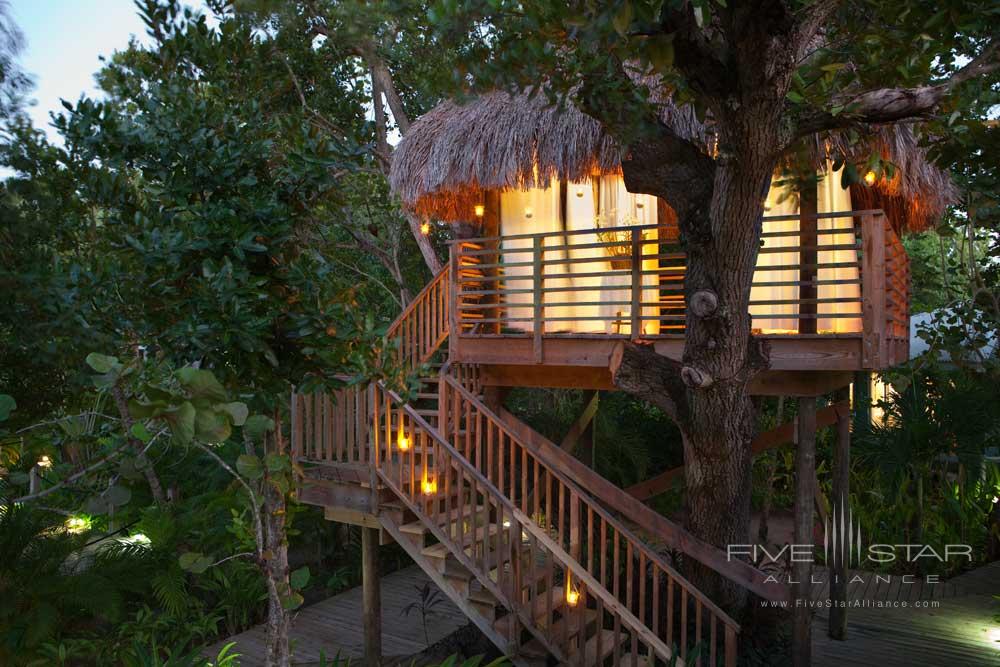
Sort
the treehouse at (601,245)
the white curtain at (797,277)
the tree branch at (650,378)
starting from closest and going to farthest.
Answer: the tree branch at (650,378) < the treehouse at (601,245) < the white curtain at (797,277)

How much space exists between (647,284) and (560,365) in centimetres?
168

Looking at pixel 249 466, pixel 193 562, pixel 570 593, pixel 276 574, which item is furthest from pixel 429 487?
pixel 249 466

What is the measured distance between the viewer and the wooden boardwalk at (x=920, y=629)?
6.04m

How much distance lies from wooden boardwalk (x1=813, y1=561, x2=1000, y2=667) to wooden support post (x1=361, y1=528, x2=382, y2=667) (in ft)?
12.1

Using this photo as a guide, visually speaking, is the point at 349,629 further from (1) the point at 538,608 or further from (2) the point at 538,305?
(2) the point at 538,305

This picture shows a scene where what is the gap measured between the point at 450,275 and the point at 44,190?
3.51m

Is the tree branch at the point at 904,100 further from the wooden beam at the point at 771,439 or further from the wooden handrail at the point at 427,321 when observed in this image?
Answer: the wooden handrail at the point at 427,321

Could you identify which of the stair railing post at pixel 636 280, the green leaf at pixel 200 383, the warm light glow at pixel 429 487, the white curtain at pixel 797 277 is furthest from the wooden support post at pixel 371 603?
the green leaf at pixel 200 383

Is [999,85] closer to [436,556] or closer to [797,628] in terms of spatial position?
[797,628]

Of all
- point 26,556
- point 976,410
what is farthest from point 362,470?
point 976,410

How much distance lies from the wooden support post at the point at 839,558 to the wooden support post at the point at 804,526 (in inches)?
42.4

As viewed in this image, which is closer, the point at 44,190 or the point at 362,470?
the point at 44,190

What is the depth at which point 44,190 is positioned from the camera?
3.69 m

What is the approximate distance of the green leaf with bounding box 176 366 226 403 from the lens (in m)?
1.67
